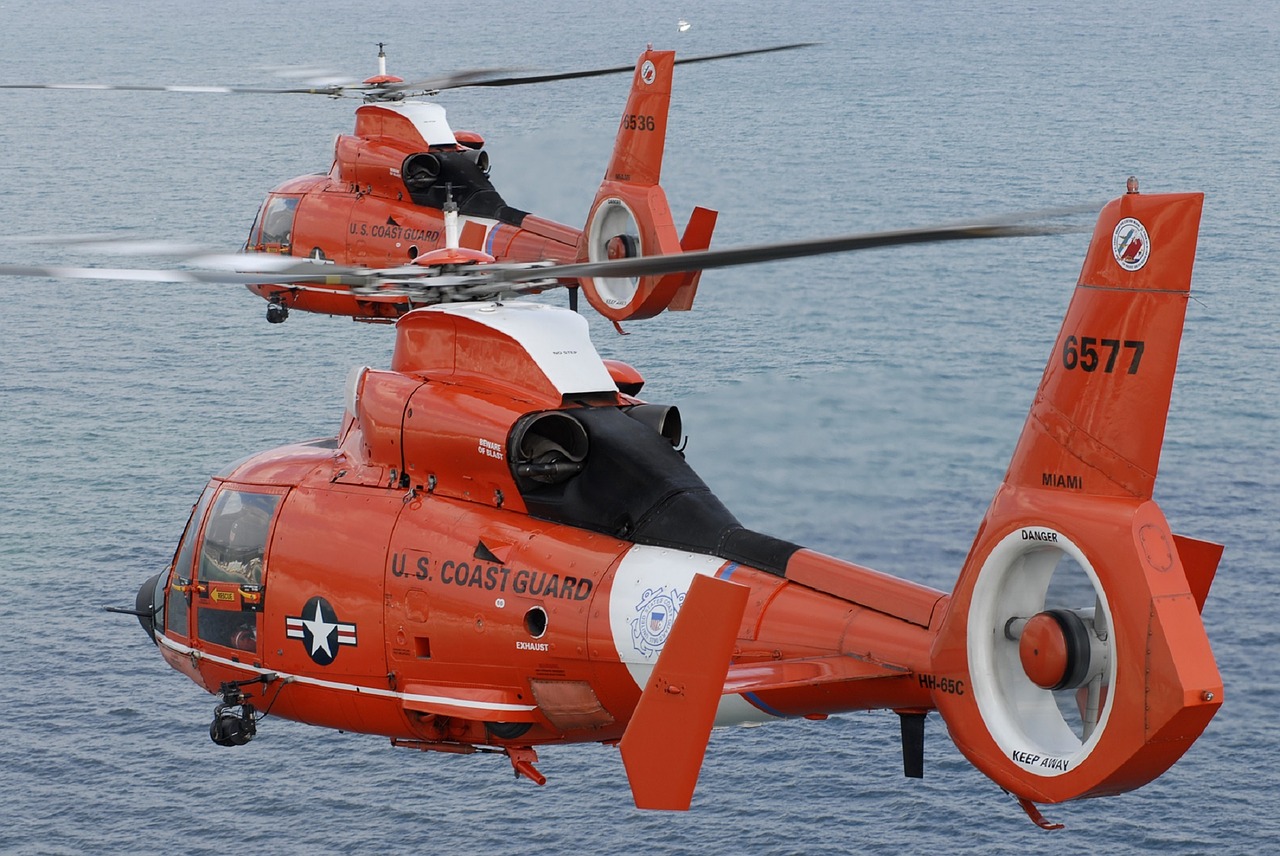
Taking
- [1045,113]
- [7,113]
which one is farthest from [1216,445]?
[7,113]

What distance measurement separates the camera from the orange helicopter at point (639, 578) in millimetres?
21531

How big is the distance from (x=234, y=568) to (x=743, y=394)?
2166 inches

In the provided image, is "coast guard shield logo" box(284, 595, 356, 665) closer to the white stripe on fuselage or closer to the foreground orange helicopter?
the white stripe on fuselage

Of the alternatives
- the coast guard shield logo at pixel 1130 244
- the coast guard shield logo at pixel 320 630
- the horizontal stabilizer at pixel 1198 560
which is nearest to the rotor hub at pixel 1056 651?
the horizontal stabilizer at pixel 1198 560

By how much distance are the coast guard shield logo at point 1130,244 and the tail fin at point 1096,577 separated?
19 millimetres

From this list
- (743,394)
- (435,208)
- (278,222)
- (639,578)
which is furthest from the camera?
(743,394)

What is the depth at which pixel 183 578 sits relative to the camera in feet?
107

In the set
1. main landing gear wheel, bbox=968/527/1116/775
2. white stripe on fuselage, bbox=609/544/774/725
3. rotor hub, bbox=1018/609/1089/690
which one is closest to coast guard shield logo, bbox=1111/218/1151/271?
main landing gear wheel, bbox=968/527/1116/775

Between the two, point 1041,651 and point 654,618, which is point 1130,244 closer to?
point 1041,651

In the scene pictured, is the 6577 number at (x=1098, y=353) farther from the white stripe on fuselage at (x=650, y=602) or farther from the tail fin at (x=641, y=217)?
the tail fin at (x=641, y=217)

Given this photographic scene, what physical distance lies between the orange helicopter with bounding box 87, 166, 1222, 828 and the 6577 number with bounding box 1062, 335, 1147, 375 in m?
0.04

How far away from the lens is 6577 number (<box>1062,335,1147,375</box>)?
71.1 feet

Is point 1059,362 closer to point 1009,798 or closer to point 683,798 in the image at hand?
point 683,798

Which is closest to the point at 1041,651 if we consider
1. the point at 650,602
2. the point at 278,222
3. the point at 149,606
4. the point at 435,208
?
the point at 650,602
